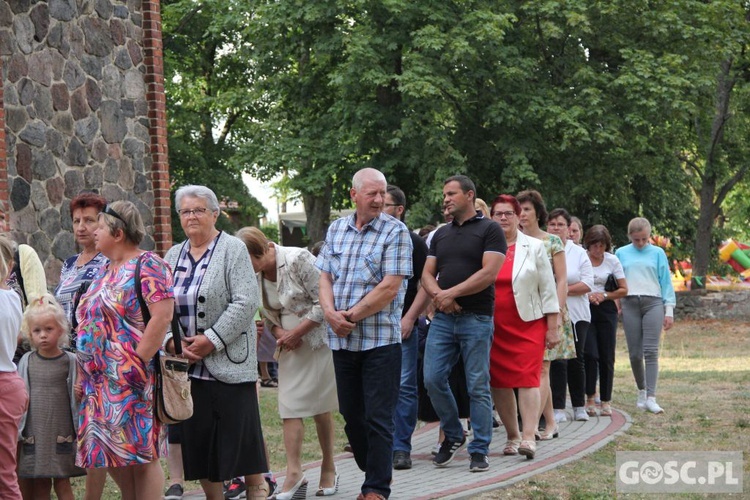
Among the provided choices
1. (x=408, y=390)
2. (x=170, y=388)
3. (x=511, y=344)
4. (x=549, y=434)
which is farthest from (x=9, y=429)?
(x=549, y=434)

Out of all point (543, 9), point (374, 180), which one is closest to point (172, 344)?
point (374, 180)

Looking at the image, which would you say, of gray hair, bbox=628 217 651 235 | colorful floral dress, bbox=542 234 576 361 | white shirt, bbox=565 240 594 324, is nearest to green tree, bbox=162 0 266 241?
gray hair, bbox=628 217 651 235

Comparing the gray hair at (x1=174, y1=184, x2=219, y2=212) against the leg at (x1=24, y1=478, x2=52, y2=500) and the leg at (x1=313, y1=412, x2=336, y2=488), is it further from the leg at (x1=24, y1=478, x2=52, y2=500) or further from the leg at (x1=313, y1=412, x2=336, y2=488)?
the leg at (x1=313, y1=412, x2=336, y2=488)

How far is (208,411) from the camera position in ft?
21.2

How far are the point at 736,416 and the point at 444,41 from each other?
46.1 ft

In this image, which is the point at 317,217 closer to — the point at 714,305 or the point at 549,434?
the point at 714,305

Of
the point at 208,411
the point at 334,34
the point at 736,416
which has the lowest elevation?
the point at 736,416

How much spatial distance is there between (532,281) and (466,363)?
3.27 ft

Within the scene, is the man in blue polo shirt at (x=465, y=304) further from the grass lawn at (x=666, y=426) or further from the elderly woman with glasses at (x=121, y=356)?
the elderly woman with glasses at (x=121, y=356)

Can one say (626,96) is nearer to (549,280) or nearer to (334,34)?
(334,34)

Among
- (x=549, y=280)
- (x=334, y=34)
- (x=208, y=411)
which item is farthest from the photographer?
(x=334, y=34)

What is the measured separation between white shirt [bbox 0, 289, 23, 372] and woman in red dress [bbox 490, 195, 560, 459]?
4.40m

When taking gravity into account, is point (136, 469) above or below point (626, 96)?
below

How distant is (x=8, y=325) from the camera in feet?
18.9
